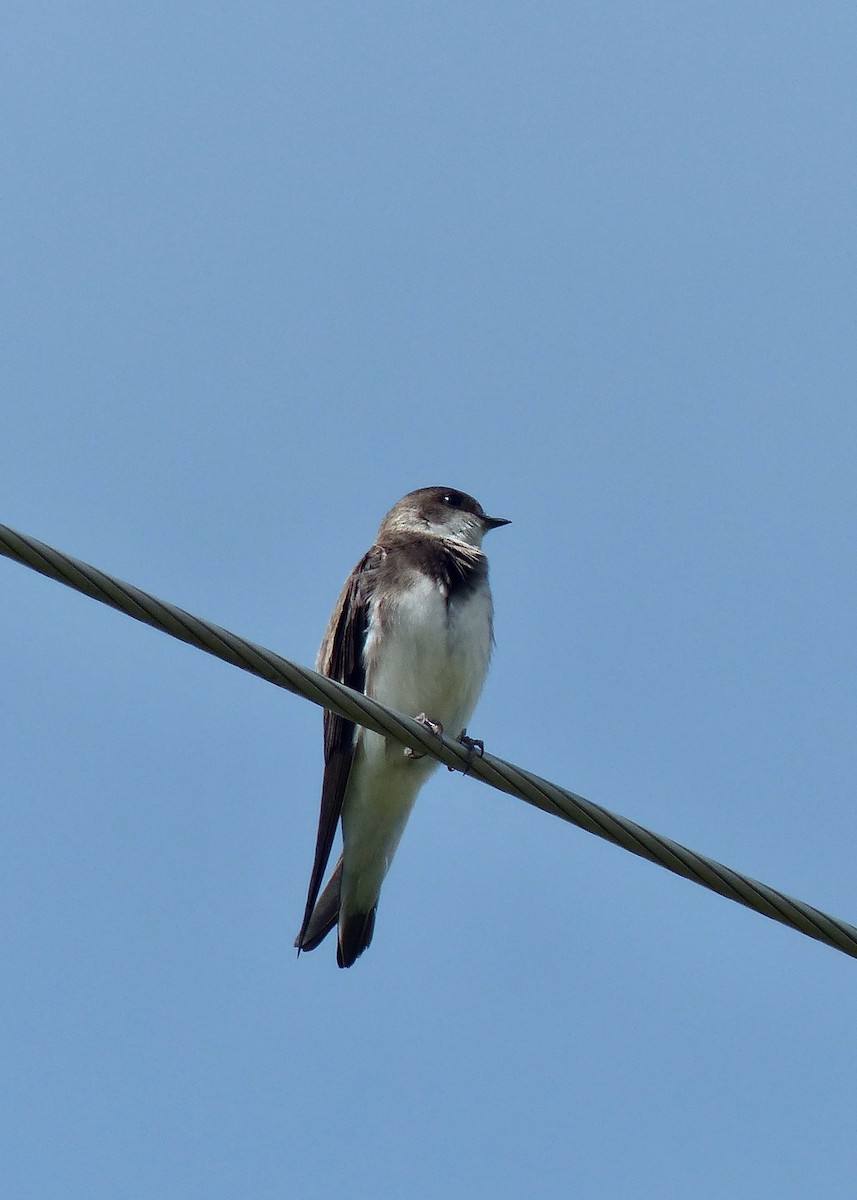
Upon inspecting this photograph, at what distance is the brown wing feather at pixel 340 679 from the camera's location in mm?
7359

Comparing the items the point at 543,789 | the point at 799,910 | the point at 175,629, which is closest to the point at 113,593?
the point at 175,629

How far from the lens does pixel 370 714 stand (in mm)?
4953

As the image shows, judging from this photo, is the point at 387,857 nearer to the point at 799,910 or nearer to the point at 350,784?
the point at 350,784

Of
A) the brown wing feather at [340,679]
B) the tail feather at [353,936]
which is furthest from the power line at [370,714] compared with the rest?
the tail feather at [353,936]

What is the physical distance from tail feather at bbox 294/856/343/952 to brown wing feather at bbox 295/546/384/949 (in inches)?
0.6

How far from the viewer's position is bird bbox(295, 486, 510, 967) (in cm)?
728

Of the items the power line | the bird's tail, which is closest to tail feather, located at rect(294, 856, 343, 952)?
the bird's tail

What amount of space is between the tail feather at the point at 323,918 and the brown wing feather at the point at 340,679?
2 cm

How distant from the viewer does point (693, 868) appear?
457 centimetres

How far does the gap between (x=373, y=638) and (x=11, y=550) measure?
132 inches

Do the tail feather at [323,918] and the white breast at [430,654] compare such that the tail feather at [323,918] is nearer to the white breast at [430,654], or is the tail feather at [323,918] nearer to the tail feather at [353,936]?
the tail feather at [353,936]

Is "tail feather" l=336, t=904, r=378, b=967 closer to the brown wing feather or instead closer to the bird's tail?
the bird's tail

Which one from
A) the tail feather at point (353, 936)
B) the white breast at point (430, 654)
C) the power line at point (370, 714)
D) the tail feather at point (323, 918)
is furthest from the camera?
the tail feather at point (353, 936)

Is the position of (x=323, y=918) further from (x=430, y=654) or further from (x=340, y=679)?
(x=430, y=654)
